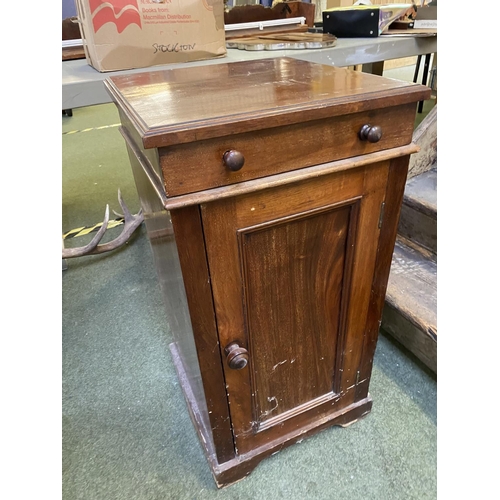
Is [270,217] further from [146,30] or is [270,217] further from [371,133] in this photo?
[146,30]

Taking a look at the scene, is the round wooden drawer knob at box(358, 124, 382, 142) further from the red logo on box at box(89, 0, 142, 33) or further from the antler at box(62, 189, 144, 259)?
the antler at box(62, 189, 144, 259)

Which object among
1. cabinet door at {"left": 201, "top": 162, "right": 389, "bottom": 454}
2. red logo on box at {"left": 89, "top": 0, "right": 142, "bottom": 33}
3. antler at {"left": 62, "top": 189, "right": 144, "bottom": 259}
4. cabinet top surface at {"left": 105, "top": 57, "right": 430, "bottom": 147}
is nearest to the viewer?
cabinet top surface at {"left": 105, "top": 57, "right": 430, "bottom": 147}

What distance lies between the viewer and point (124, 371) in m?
1.33

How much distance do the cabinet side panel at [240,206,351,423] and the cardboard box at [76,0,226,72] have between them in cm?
74

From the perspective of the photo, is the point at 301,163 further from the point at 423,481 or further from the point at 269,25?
the point at 269,25

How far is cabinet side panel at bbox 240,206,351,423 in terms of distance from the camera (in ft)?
2.36

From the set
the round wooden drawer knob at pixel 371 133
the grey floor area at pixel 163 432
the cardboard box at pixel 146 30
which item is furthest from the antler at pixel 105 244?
the round wooden drawer knob at pixel 371 133

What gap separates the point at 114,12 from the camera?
3.28 ft

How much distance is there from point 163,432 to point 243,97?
94cm

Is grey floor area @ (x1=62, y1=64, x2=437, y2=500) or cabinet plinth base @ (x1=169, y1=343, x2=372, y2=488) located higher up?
cabinet plinth base @ (x1=169, y1=343, x2=372, y2=488)

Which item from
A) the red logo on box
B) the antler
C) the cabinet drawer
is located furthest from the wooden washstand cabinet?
the antler

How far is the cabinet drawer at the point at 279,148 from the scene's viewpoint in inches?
22.1

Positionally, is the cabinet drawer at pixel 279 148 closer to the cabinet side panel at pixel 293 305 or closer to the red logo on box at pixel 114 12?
the cabinet side panel at pixel 293 305

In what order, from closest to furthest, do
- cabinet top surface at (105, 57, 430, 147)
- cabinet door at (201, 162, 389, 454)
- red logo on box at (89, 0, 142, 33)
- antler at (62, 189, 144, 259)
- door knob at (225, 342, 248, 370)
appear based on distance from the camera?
cabinet top surface at (105, 57, 430, 147), cabinet door at (201, 162, 389, 454), door knob at (225, 342, 248, 370), red logo on box at (89, 0, 142, 33), antler at (62, 189, 144, 259)
